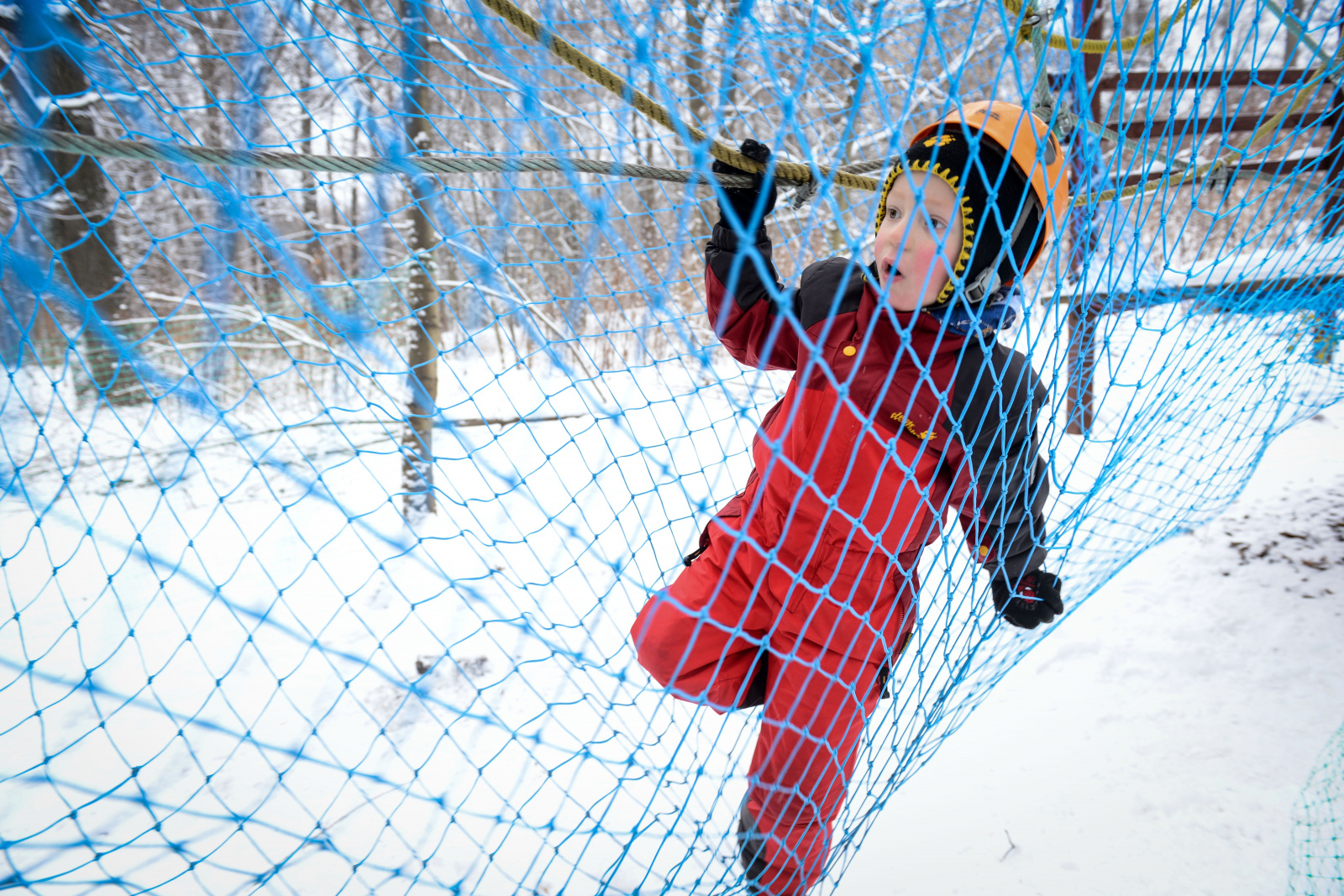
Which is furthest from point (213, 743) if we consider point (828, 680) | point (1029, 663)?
point (1029, 663)

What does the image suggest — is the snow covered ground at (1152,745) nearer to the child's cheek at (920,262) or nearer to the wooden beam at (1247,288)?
the wooden beam at (1247,288)

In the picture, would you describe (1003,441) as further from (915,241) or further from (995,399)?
(915,241)

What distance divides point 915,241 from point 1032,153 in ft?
0.62

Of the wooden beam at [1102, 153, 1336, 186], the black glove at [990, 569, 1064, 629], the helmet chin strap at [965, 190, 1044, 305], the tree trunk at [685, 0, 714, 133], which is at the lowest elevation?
the black glove at [990, 569, 1064, 629]

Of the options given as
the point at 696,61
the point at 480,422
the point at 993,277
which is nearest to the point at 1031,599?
the point at 993,277

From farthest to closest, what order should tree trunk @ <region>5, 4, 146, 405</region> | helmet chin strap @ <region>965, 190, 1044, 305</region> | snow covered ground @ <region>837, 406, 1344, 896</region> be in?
tree trunk @ <region>5, 4, 146, 405</region>
snow covered ground @ <region>837, 406, 1344, 896</region>
helmet chin strap @ <region>965, 190, 1044, 305</region>

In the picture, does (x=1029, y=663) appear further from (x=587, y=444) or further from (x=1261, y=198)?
(x=587, y=444)

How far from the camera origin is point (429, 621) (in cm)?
196

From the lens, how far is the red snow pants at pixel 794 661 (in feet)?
3.12

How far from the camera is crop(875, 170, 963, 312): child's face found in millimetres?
866

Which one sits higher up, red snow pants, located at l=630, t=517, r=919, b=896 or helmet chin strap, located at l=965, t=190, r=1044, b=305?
helmet chin strap, located at l=965, t=190, r=1044, b=305

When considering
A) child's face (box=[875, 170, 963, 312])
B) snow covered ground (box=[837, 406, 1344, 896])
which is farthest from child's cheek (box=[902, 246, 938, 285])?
snow covered ground (box=[837, 406, 1344, 896])

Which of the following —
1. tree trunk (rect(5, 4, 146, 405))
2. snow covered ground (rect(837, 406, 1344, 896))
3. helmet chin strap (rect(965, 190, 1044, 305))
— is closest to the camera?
helmet chin strap (rect(965, 190, 1044, 305))

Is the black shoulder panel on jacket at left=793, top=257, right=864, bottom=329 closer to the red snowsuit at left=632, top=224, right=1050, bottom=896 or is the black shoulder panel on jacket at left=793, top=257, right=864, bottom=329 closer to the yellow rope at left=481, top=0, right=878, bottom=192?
the red snowsuit at left=632, top=224, right=1050, bottom=896
